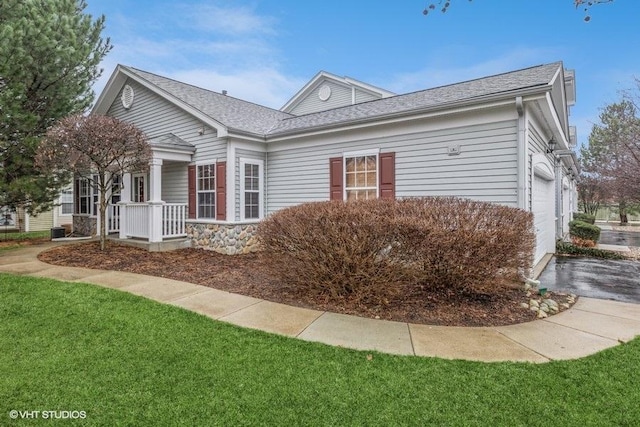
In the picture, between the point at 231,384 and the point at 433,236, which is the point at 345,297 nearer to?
the point at 433,236

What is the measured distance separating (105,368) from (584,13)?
5.53 m

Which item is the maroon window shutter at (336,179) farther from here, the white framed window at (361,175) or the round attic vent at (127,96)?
the round attic vent at (127,96)

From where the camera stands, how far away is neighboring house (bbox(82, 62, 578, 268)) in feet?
22.1

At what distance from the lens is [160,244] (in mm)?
9727

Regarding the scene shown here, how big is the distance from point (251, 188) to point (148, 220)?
322 centimetres

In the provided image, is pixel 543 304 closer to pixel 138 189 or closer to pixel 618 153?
pixel 138 189

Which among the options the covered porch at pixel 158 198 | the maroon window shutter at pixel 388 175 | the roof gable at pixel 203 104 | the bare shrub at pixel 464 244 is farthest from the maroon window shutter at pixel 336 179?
the covered porch at pixel 158 198

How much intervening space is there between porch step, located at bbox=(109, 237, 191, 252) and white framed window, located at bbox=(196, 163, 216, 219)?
0.99 metres

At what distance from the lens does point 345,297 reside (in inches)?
195

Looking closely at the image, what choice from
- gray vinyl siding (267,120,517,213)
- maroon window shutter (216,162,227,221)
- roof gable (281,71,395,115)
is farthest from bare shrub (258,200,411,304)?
roof gable (281,71,395,115)

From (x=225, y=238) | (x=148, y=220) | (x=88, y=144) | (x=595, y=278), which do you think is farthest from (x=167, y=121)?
(x=595, y=278)

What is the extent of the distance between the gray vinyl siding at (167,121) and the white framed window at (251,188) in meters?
0.79

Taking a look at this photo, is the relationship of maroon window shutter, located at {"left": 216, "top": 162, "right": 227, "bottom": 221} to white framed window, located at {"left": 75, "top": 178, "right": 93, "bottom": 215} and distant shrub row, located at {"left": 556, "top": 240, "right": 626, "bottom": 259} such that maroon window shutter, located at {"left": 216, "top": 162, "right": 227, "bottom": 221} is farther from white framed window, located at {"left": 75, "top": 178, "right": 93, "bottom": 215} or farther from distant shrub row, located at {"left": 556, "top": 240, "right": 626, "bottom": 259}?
distant shrub row, located at {"left": 556, "top": 240, "right": 626, "bottom": 259}

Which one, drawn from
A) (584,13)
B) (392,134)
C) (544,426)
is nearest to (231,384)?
(544,426)
